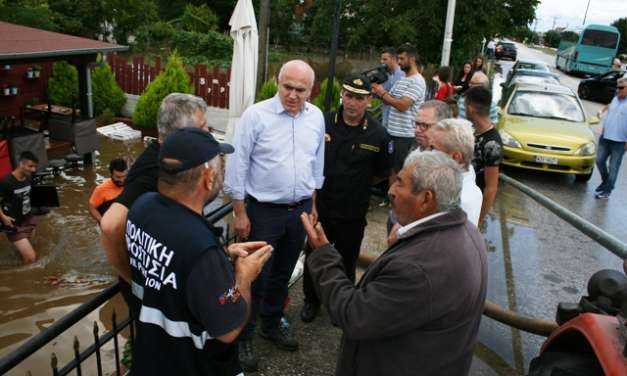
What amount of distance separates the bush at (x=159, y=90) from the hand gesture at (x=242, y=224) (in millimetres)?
8173

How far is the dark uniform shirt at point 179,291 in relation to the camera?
1.65 meters

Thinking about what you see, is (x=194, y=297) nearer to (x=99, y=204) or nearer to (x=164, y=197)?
(x=164, y=197)

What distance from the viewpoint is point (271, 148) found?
313 cm

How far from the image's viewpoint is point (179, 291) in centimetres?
168

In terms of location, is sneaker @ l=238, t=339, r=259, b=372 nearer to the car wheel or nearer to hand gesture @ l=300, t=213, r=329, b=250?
hand gesture @ l=300, t=213, r=329, b=250

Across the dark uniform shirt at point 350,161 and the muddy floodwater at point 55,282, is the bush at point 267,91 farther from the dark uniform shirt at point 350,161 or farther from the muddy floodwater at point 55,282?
the dark uniform shirt at point 350,161

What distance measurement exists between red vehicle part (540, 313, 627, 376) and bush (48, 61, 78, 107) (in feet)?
37.6

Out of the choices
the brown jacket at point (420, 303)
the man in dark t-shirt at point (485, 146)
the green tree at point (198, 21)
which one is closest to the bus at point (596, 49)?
the green tree at point (198, 21)

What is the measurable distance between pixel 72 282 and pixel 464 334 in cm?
469

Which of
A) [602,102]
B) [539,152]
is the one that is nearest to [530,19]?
[602,102]

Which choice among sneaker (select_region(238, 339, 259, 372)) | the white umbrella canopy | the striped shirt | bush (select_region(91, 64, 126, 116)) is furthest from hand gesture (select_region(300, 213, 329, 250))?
bush (select_region(91, 64, 126, 116))

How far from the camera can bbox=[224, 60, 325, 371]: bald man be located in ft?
10.2

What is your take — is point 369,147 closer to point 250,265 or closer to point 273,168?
point 273,168

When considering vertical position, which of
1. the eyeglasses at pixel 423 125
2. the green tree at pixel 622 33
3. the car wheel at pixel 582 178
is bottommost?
the car wheel at pixel 582 178
